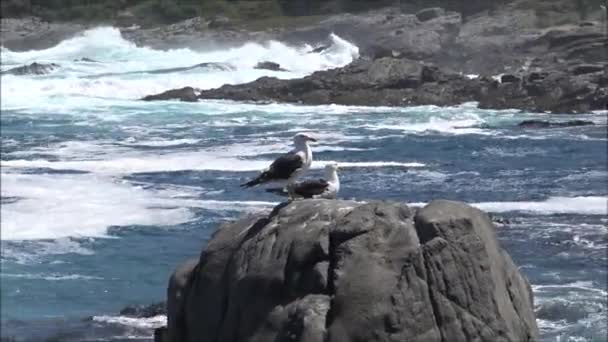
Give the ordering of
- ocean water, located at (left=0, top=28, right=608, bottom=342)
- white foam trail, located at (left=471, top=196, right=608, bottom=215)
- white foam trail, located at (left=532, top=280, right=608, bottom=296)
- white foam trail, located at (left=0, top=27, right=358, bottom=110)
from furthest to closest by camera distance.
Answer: white foam trail, located at (left=0, top=27, right=358, bottom=110) < white foam trail, located at (left=471, top=196, right=608, bottom=215) < ocean water, located at (left=0, top=28, right=608, bottom=342) < white foam trail, located at (left=532, top=280, right=608, bottom=296)

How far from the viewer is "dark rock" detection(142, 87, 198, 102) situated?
57312mm

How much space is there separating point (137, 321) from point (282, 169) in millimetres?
7091

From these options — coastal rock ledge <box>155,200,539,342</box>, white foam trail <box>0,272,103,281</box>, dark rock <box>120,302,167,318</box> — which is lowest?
white foam trail <box>0,272,103,281</box>

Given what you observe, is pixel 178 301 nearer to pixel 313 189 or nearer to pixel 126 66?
pixel 313 189

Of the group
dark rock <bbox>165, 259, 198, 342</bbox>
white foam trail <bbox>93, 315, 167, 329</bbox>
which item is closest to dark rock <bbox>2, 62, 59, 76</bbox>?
white foam trail <bbox>93, 315, 167, 329</bbox>

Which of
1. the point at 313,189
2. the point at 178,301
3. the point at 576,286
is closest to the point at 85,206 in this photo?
the point at 576,286

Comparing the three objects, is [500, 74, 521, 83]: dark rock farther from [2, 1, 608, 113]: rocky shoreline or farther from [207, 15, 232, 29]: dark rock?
[207, 15, 232, 29]: dark rock

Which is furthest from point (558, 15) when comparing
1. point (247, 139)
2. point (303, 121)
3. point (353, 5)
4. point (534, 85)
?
point (247, 139)

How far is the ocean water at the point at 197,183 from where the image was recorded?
21203 mm

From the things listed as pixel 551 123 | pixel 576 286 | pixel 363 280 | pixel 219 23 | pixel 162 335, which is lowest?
pixel 551 123

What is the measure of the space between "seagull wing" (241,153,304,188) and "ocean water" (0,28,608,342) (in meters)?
2.67

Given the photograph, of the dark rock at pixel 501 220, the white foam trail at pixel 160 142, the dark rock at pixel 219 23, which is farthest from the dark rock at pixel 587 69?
the dark rock at pixel 219 23

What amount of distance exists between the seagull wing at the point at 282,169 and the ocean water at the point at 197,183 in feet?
8.77

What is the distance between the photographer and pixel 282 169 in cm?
1254
